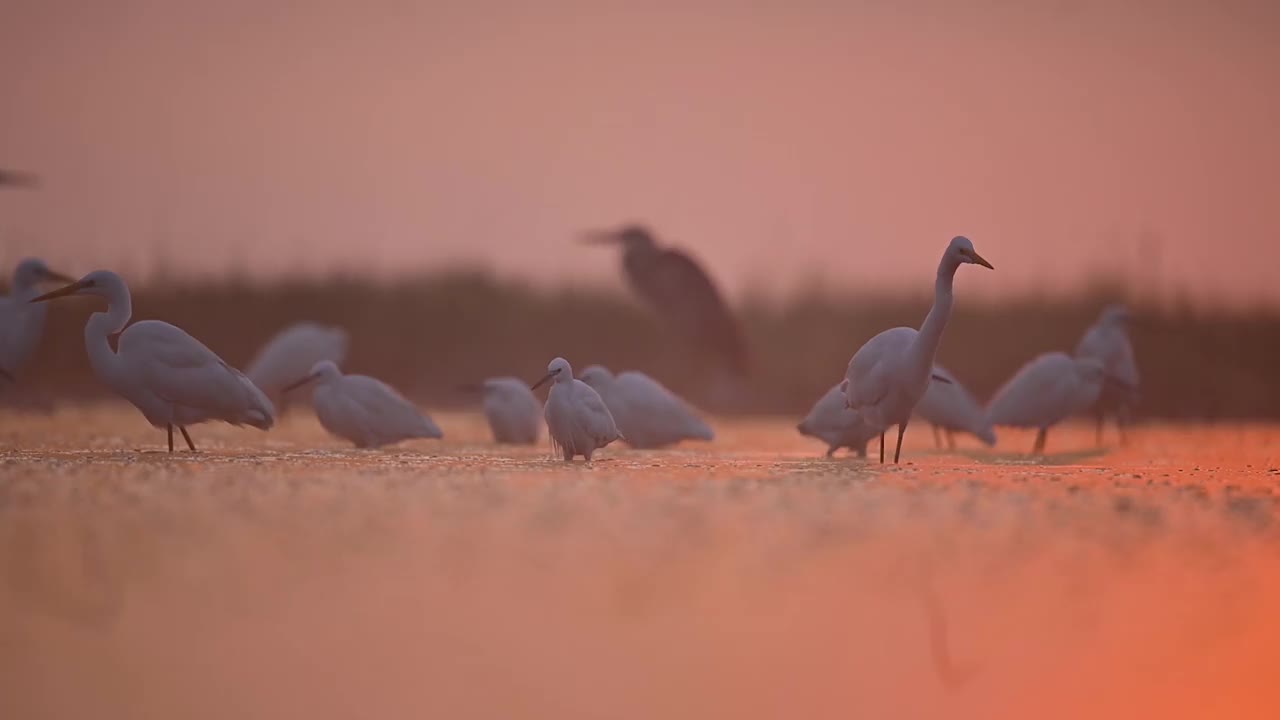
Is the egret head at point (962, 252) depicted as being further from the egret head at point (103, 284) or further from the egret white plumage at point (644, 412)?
the egret head at point (103, 284)

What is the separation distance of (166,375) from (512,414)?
248cm

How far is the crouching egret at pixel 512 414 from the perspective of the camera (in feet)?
31.5

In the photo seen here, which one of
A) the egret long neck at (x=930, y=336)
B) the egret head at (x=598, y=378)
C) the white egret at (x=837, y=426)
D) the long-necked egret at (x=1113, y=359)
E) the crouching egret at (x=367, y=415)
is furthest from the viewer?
the long-necked egret at (x=1113, y=359)

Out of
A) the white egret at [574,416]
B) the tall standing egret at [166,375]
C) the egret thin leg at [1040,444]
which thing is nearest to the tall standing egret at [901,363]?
the white egret at [574,416]

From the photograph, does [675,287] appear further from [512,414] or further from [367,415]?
[367,415]

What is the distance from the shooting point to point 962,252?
7742mm

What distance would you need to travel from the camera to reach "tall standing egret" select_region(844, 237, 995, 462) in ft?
24.7

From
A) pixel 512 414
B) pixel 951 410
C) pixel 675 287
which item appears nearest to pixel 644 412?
pixel 512 414

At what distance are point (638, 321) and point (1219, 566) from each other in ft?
40.2

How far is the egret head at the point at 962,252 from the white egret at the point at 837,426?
94 centimetres

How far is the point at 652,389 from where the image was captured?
933 cm

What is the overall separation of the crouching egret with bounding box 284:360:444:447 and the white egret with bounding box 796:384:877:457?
190 cm

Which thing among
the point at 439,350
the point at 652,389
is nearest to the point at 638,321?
the point at 439,350

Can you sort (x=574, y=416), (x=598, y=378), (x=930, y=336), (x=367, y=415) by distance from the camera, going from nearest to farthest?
(x=930, y=336) < (x=574, y=416) < (x=367, y=415) < (x=598, y=378)
